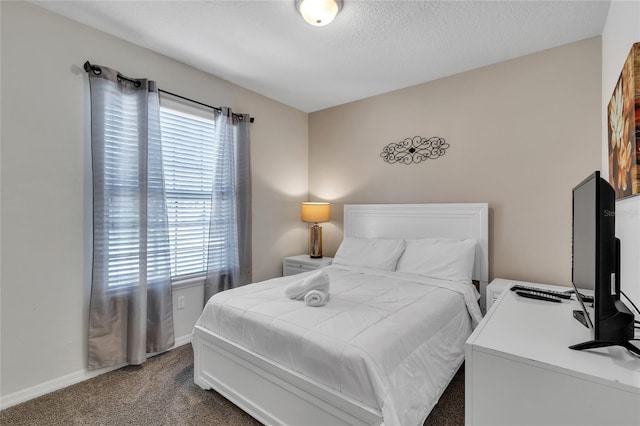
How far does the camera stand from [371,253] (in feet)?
9.96

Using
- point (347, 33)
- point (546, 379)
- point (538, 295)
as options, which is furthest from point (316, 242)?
point (546, 379)

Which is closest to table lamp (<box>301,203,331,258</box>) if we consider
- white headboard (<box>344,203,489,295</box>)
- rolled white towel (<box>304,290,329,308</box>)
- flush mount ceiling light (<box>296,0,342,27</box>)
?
white headboard (<box>344,203,489,295</box>)

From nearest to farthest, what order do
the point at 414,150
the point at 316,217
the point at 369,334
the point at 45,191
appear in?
the point at 369,334
the point at 45,191
the point at 414,150
the point at 316,217

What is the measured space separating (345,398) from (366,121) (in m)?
3.09

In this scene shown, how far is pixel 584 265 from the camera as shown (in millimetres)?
1292

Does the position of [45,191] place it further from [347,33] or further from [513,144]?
[513,144]

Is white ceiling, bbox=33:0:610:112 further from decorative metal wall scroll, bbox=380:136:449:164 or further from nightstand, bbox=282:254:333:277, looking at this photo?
nightstand, bbox=282:254:333:277

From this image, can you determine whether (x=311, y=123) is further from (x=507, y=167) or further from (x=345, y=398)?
(x=345, y=398)

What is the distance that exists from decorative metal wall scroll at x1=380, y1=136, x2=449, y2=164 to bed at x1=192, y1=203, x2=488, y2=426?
121cm

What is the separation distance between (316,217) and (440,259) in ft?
5.19

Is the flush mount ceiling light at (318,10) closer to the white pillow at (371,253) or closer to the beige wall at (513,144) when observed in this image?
the beige wall at (513,144)

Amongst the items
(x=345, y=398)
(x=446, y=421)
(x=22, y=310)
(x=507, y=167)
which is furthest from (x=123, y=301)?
(x=507, y=167)

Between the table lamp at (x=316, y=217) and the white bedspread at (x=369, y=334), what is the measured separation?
1389 mm

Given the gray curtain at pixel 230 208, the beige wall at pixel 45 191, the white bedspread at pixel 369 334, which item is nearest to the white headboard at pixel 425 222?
the white bedspread at pixel 369 334
